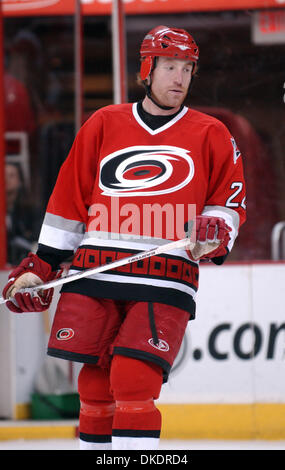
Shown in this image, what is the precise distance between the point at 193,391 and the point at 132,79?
1498 millimetres

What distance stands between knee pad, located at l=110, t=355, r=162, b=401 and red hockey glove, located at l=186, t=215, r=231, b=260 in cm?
34

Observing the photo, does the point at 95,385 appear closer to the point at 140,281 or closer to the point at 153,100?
the point at 140,281

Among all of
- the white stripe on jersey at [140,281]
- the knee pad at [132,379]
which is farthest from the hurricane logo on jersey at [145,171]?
the knee pad at [132,379]

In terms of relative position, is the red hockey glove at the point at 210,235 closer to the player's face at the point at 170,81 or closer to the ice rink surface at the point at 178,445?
the player's face at the point at 170,81

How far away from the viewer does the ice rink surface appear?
4254 millimetres

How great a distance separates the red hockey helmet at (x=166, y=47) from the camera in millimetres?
2828

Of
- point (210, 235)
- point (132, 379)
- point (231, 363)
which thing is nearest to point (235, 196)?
point (210, 235)

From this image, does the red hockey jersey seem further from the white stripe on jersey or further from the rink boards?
the rink boards

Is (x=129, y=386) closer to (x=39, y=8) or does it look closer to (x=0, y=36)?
(x=0, y=36)

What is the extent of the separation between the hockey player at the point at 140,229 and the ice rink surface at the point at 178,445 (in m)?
1.50

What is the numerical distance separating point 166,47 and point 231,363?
2.01 metres

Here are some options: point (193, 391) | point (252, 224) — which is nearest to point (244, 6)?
point (252, 224)

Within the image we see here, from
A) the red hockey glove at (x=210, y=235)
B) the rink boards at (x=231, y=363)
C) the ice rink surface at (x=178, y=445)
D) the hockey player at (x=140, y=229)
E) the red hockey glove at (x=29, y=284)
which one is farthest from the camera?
the rink boards at (x=231, y=363)

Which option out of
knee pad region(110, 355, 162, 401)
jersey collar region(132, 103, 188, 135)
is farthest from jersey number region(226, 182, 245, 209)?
knee pad region(110, 355, 162, 401)
